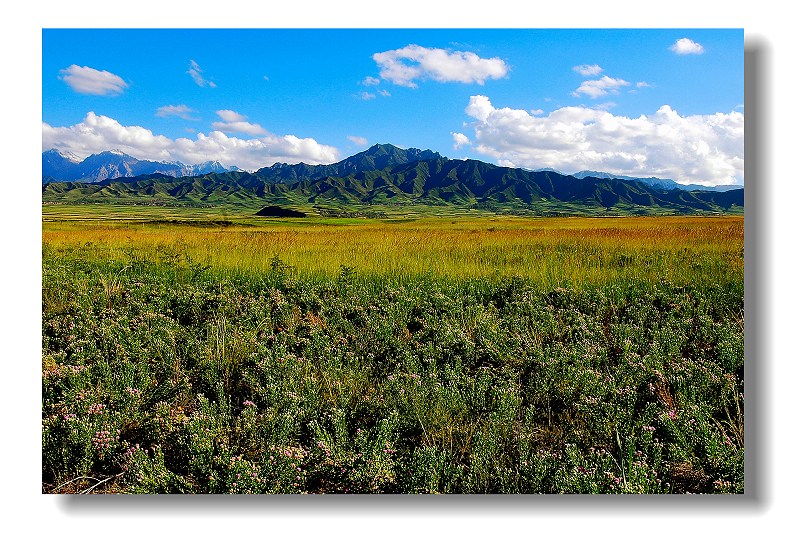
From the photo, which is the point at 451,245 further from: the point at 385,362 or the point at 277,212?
the point at 385,362

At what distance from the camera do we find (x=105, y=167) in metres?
4.78

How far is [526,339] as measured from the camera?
435 cm

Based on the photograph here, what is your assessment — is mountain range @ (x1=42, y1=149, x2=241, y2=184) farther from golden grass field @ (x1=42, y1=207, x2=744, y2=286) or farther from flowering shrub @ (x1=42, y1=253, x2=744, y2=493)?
flowering shrub @ (x1=42, y1=253, x2=744, y2=493)

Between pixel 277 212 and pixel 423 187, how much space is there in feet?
10.3

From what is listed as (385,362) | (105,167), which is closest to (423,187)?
(385,362)

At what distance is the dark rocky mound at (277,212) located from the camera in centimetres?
688

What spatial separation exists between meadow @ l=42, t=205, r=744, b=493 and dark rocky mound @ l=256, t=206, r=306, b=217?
337 mm

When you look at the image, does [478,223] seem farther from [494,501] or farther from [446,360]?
[494,501]

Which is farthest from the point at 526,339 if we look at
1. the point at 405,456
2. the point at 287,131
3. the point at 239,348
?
the point at 287,131

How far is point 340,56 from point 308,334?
245 cm

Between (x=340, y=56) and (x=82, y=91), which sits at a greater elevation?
(x=340, y=56)

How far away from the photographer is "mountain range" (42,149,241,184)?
419 cm

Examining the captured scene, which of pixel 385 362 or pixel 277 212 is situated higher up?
pixel 277 212

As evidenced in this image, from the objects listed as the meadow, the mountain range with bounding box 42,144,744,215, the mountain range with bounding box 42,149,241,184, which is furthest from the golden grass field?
the mountain range with bounding box 42,149,241,184
